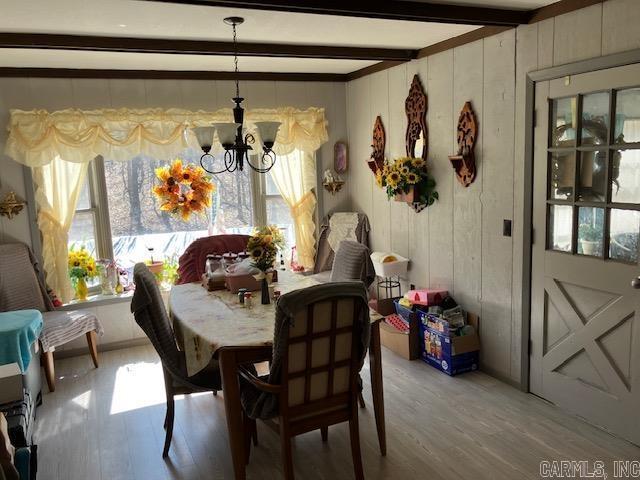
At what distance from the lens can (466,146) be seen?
3.70 metres

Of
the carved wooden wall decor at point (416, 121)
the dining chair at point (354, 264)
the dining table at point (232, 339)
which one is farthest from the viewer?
the carved wooden wall decor at point (416, 121)

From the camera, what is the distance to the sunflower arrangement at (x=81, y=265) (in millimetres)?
4479

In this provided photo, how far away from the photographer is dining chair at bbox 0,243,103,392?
3924 mm

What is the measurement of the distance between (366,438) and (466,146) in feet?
6.70

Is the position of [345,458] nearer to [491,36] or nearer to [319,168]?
[491,36]

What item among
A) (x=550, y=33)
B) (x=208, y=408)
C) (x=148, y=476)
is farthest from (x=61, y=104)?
(x=550, y=33)

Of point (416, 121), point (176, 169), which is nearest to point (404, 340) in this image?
point (416, 121)

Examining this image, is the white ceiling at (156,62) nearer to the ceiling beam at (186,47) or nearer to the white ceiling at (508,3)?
the ceiling beam at (186,47)

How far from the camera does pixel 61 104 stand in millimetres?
4332

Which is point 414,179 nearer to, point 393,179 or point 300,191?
point 393,179

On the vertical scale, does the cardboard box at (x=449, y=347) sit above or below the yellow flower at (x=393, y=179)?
below

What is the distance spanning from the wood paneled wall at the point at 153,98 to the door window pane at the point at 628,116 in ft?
9.68

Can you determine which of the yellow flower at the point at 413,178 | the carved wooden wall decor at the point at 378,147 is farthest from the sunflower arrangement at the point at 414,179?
the carved wooden wall decor at the point at 378,147

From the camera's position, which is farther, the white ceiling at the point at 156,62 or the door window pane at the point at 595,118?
the white ceiling at the point at 156,62
